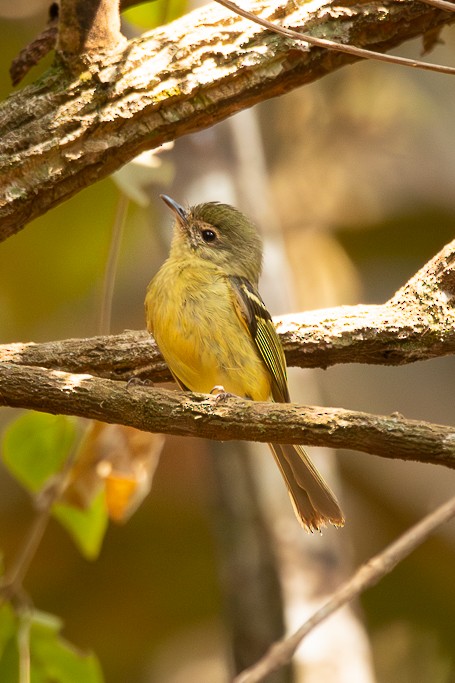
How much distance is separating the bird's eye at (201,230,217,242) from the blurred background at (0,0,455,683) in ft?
8.00

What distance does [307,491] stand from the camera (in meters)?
3.18

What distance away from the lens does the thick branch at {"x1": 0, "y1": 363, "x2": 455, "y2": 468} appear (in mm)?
1985

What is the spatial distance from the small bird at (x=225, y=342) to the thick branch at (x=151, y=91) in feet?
2.32

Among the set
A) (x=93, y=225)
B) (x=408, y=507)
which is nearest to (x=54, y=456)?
(x=93, y=225)

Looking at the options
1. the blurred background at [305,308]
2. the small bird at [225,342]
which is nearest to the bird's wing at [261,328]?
the small bird at [225,342]

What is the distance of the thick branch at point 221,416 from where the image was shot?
78.2 inches

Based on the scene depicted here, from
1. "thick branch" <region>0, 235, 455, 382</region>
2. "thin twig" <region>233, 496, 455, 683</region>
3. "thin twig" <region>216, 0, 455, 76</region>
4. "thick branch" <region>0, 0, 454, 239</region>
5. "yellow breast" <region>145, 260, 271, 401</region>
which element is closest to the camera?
"thin twig" <region>233, 496, 455, 683</region>

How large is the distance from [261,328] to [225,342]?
0.52 feet

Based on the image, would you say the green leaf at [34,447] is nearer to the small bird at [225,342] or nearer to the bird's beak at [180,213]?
the small bird at [225,342]

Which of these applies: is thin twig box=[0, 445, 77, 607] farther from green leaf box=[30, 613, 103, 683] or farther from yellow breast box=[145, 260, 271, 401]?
yellow breast box=[145, 260, 271, 401]

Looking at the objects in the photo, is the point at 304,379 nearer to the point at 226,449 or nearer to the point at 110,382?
the point at 226,449

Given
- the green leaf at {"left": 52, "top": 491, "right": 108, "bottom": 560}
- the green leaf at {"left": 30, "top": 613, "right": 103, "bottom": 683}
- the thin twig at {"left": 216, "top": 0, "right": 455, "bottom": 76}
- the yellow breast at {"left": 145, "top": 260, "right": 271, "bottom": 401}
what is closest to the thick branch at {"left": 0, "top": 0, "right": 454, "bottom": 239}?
the thin twig at {"left": 216, "top": 0, "right": 455, "bottom": 76}

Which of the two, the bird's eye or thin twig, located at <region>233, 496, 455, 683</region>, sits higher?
the bird's eye

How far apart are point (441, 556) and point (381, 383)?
1398 mm
